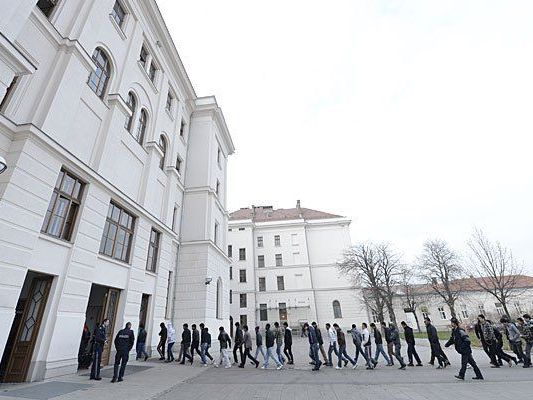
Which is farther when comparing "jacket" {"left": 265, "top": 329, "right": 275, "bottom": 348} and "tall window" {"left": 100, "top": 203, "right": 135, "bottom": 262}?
"jacket" {"left": 265, "top": 329, "right": 275, "bottom": 348}

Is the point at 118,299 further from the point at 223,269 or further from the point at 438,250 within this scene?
the point at 438,250

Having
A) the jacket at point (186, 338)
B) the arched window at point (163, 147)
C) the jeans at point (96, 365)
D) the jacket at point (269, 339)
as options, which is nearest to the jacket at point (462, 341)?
the jacket at point (269, 339)

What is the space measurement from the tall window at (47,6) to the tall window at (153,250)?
9951mm

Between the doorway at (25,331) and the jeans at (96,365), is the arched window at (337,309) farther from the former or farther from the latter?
the doorway at (25,331)

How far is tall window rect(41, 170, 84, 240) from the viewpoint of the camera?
8828mm

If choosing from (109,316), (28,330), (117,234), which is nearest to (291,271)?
(109,316)

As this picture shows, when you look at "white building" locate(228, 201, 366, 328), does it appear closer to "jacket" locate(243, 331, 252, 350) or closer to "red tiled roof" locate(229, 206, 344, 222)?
"red tiled roof" locate(229, 206, 344, 222)

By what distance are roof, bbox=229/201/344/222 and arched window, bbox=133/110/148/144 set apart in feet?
113

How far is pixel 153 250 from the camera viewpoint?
15.4 metres

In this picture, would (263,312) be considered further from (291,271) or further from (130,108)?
(130,108)

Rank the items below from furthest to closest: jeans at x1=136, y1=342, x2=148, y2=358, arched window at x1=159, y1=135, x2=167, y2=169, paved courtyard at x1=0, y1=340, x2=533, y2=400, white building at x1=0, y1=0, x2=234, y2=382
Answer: arched window at x1=159, y1=135, x2=167, y2=169 → jeans at x1=136, y1=342, x2=148, y2=358 → white building at x1=0, y1=0, x2=234, y2=382 → paved courtyard at x1=0, y1=340, x2=533, y2=400

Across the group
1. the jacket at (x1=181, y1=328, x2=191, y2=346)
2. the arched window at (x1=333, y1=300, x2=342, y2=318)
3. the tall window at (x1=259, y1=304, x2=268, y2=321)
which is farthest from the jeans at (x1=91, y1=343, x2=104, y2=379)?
the arched window at (x1=333, y1=300, x2=342, y2=318)

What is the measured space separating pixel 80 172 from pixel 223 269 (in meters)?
14.5

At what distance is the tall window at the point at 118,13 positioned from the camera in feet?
47.6
